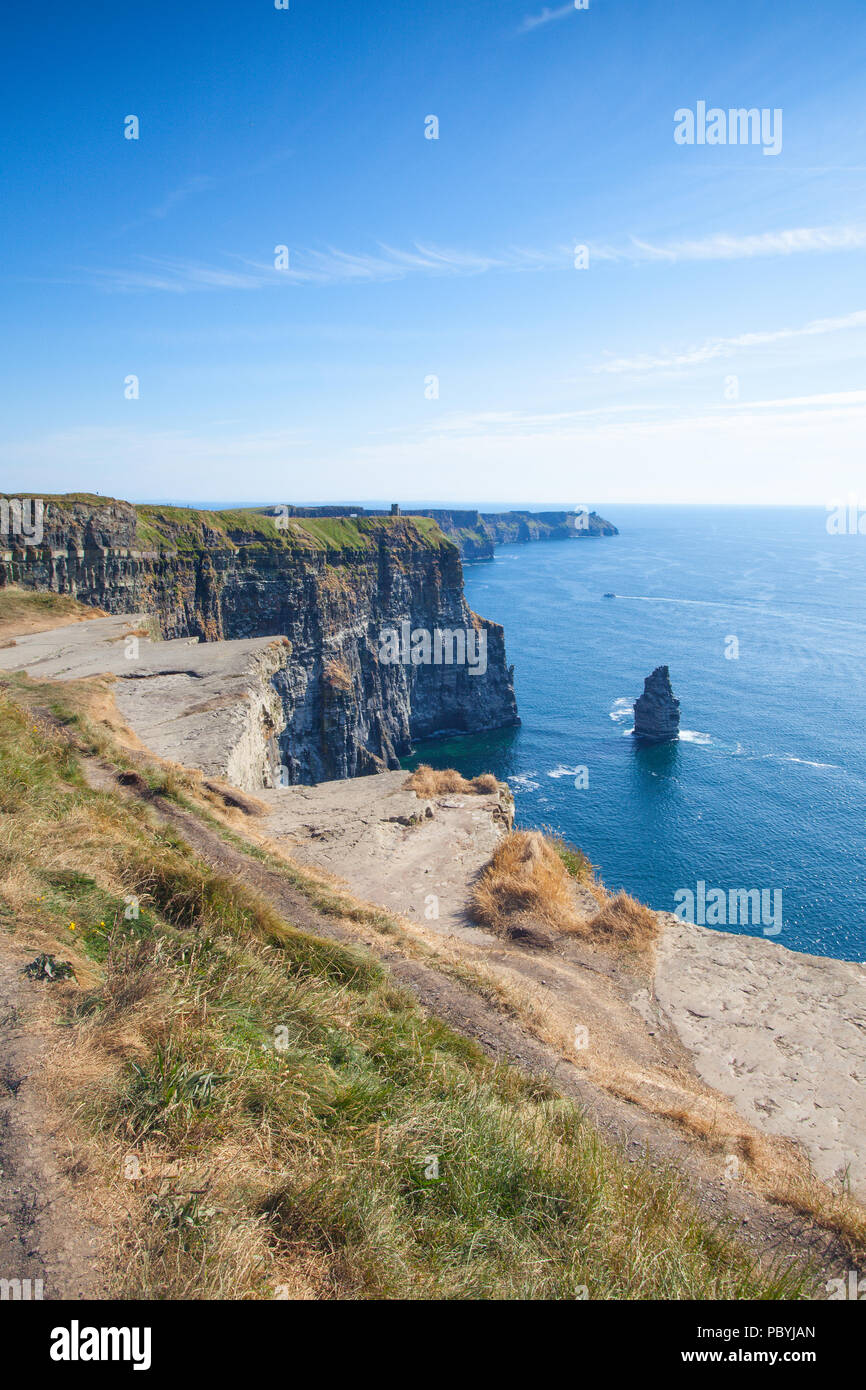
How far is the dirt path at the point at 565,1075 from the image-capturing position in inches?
263

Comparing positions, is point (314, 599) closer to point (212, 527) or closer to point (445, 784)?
point (212, 527)

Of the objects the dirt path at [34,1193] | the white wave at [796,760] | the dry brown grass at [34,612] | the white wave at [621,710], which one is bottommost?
the white wave at [796,760]

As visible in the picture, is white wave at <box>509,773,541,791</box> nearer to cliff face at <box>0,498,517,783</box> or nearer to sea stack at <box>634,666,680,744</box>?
sea stack at <box>634,666,680,744</box>

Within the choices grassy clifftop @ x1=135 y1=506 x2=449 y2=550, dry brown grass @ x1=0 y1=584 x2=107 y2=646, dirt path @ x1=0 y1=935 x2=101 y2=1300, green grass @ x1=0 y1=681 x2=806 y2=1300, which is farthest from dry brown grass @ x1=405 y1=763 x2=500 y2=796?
grassy clifftop @ x1=135 y1=506 x2=449 y2=550

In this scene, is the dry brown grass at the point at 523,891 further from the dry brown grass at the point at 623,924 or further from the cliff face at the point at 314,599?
the cliff face at the point at 314,599

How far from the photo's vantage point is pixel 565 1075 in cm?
844

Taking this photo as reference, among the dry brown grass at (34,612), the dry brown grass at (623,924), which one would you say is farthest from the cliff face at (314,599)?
the dry brown grass at (623,924)

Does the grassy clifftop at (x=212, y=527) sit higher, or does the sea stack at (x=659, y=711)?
the grassy clifftop at (x=212, y=527)

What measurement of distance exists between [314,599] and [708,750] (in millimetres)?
37896

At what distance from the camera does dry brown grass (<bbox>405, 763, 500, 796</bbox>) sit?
19700 millimetres

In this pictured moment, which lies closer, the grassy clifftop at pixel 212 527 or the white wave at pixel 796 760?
the grassy clifftop at pixel 212 527

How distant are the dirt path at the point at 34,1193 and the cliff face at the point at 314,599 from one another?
66.2ft

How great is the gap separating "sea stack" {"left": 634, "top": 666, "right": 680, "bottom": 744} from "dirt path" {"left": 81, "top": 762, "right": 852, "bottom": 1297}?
5635 centimetres
